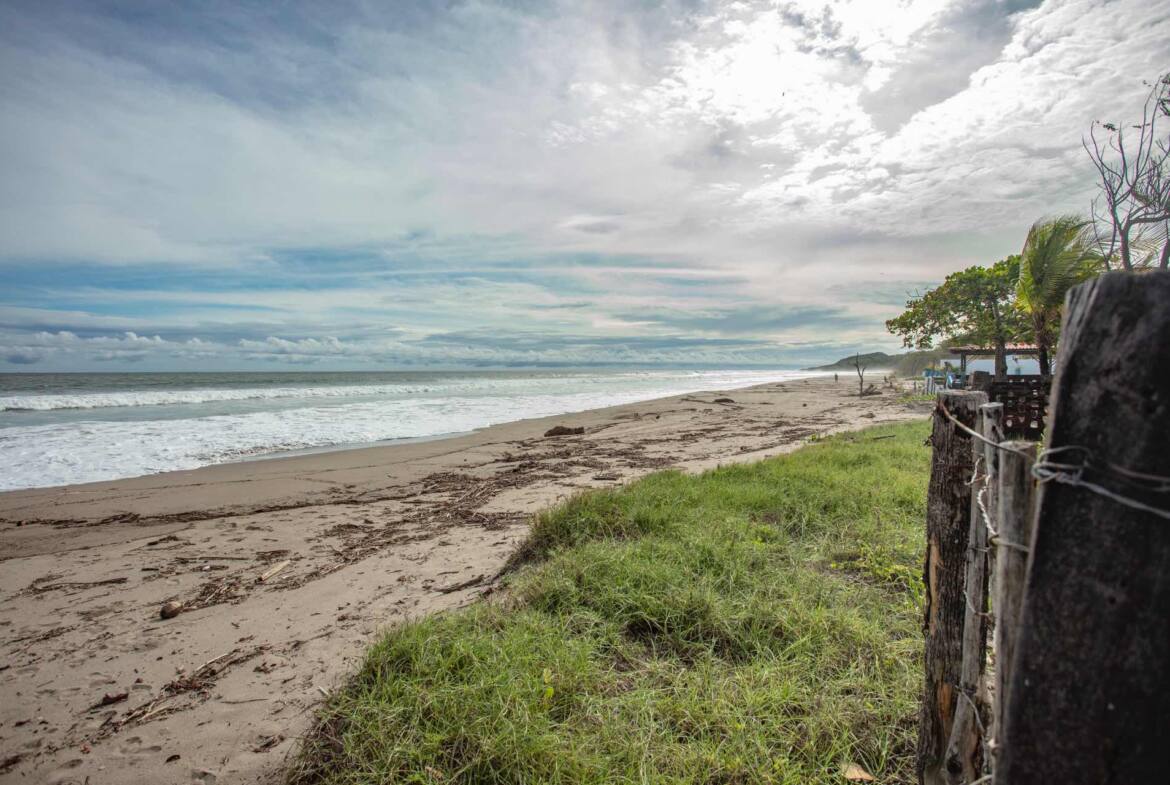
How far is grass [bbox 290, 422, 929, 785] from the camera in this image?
8.21 ft

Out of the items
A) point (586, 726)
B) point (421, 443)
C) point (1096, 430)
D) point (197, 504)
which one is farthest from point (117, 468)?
point (1096, 430)

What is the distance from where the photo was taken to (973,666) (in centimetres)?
213

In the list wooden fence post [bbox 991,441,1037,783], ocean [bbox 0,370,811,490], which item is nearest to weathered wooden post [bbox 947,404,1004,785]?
wooden fence post [bbox 991,441,1037,783]

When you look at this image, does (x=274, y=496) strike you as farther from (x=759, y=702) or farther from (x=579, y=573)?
(x=759, y=702)

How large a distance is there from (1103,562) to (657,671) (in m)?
2.55

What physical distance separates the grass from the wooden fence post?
139 centimetres

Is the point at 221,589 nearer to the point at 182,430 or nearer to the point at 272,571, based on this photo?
the point at 272,571

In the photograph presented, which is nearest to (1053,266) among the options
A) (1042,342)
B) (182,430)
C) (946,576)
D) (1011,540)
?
(1042,342)

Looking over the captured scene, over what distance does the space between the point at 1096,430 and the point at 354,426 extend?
1783cm

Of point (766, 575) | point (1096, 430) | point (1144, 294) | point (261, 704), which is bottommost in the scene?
point (261, 704)

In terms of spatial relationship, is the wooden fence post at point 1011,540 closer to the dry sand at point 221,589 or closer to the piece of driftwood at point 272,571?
the dry sand at point 221,589

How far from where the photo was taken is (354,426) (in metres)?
16.8

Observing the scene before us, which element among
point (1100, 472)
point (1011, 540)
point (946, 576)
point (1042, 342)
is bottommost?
point (946, 576)

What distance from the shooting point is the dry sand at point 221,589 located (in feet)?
9.89
